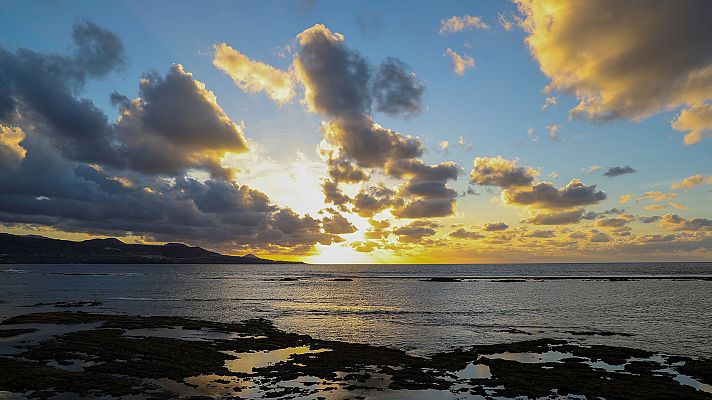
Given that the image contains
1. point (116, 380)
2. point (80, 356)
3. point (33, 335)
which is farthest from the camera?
point (33, 335)

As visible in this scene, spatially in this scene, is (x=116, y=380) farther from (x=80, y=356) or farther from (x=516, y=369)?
(x=516, y=369)

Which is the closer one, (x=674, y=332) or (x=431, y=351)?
(x=431, y=351)

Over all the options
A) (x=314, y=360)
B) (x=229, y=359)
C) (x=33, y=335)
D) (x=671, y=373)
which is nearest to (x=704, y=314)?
(x=671, y=373)

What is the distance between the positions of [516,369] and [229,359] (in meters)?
26.9

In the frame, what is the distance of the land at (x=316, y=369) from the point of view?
3222cm

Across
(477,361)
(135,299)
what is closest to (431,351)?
(477,361)

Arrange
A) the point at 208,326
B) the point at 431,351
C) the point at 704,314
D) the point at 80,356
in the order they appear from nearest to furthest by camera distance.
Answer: the point at 80,356, the point at 431,351, the point at 208,326, the point at 704,314

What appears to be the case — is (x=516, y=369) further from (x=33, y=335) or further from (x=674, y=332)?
(x=33, y=335)

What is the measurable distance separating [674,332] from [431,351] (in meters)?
36.5

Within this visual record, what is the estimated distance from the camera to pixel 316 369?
38875mm

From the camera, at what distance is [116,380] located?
33594 mm

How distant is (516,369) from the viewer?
39.2 m

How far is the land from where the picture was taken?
3222 centimetres

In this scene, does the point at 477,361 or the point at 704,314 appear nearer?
the point at 477,361
